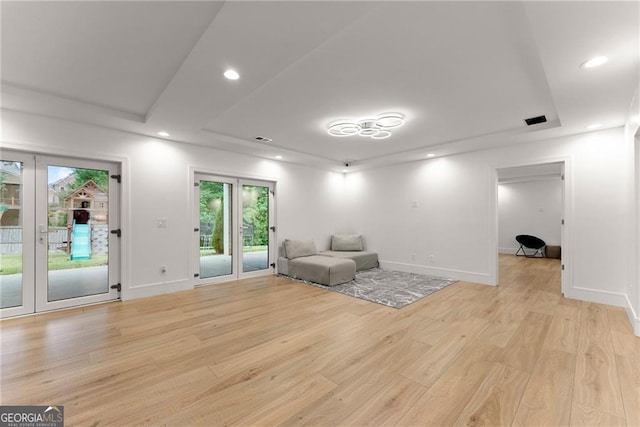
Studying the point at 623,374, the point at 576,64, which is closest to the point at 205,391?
the point at 623,374

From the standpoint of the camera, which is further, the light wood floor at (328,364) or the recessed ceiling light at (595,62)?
the recessed ceiling light at (595,62)

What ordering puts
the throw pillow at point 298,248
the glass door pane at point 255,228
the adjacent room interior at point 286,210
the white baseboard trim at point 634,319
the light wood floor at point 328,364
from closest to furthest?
the light wood floor at point 328,364
the adjacent room interior at point 286,210
the white baseboard trim at point 634,319
the glass door pane at point 255,228
the throw pillow at point 298,248

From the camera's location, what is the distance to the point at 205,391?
1.94 m

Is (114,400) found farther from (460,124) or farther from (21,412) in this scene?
(460,124)

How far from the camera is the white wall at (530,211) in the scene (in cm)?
830

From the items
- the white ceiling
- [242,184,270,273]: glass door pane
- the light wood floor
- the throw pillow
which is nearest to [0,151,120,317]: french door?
the light wood floor

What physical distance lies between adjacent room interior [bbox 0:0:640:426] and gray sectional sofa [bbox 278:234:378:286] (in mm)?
99

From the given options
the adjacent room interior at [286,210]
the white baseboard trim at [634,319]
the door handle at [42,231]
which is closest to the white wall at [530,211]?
the adjacent room interior at [286,210]

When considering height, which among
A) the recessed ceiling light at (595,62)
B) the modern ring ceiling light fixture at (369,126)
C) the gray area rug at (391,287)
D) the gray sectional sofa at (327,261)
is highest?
the modern ring ceiling light fixture at (369,126)

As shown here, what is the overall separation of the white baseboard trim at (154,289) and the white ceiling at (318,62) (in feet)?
8.03

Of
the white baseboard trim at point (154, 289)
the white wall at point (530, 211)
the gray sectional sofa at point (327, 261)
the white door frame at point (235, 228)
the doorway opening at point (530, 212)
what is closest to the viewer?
the white baseboard trim at point (154, 289)

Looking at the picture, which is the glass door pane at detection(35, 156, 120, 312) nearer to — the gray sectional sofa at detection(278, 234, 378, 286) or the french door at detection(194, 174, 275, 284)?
the french door at detection(194, 174, 275, 284)

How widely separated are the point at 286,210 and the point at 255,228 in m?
0.86

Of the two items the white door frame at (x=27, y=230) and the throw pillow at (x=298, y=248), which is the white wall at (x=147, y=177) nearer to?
the white door frame at (x=27, y=230)
